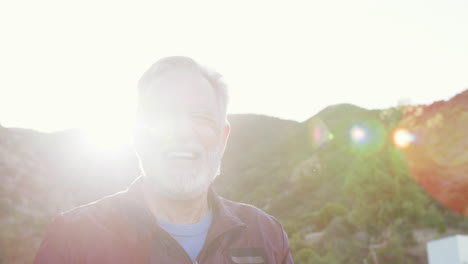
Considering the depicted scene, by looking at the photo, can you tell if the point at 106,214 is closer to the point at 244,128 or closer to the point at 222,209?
the point at 222,209

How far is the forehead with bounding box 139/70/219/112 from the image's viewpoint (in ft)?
9.73

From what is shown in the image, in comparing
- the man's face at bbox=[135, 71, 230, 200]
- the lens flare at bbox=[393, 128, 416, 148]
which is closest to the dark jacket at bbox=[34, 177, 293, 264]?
the man's face at bbox=[135, 71, 230, 200]

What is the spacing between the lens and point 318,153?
61.3 metres

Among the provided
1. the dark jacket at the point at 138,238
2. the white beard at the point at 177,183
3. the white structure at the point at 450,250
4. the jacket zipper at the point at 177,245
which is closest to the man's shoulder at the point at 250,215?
the dark jacket at the point at 138,238

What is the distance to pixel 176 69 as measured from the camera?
310 cm

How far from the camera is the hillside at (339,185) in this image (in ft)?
80.2

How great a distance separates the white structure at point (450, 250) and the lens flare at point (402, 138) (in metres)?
7.69

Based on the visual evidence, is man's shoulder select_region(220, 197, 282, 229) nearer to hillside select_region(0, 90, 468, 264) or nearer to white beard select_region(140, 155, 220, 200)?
white beard select_region(140, 155, 220, 200)

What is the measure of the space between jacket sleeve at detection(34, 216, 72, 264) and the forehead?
41.4 inches

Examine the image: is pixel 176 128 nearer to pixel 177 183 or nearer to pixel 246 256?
pixel 177 183

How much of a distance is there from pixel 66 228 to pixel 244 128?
92222 millimetres

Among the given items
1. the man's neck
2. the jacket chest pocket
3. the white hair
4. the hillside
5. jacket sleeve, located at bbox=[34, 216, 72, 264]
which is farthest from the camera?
the hillside

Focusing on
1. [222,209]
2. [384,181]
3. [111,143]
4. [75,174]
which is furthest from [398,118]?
[111,143]

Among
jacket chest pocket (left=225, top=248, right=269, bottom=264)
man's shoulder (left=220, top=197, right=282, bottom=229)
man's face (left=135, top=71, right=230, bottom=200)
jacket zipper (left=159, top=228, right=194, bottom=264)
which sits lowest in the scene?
jacket chest pocket (left=225, top=248, right=269, bottom=264)
